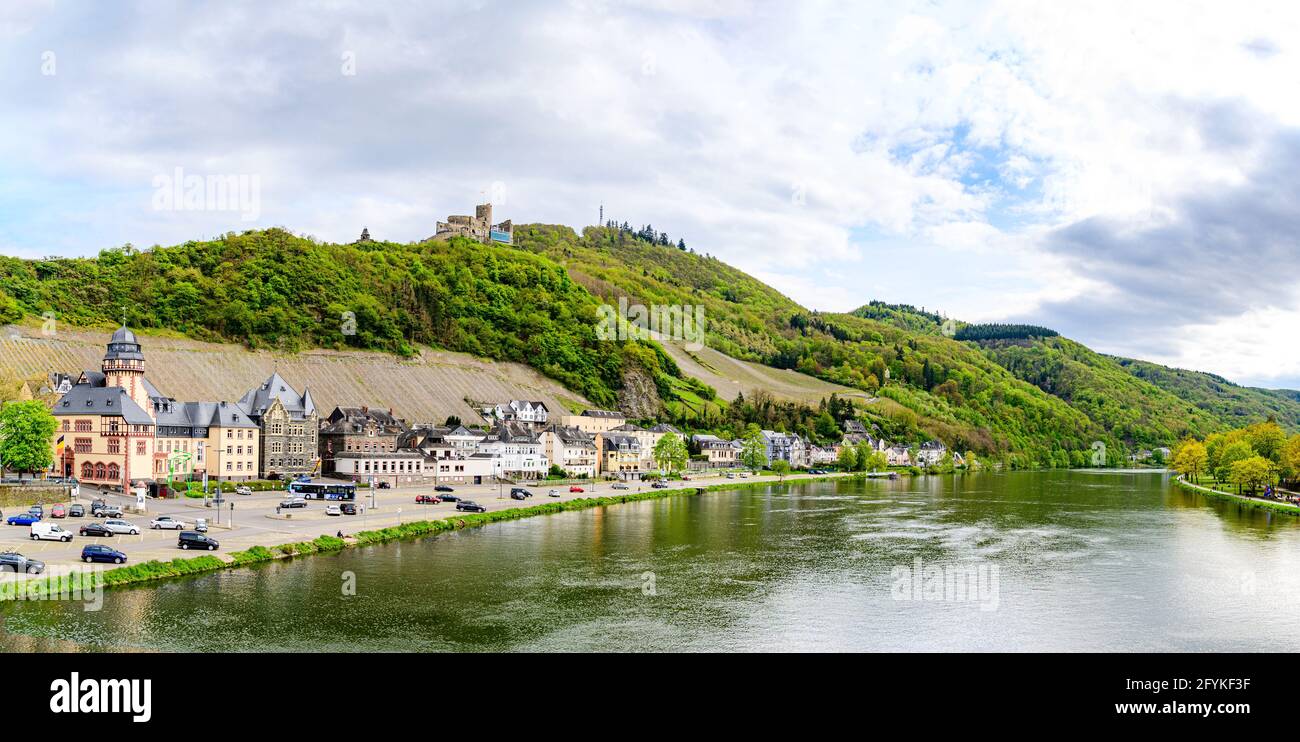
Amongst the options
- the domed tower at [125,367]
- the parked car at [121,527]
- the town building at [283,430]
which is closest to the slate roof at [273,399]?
the town building at [283,430]

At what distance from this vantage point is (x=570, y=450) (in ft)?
286

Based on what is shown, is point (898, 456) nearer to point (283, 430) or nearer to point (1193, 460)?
point (1193, 460)

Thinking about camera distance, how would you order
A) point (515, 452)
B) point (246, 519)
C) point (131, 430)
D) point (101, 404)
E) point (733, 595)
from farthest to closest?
point (515, 452)
point (101, 404)
point (131, 430)
point (246, 519)
point (733, 595)

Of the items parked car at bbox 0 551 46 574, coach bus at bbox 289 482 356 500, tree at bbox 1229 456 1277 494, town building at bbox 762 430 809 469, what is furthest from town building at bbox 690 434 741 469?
parked car at bbox 0 551 46 574

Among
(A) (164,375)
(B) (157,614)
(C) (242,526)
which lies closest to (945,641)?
(B) (157,614)

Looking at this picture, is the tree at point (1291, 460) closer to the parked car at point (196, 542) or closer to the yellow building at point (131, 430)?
the parked car at point (196, 542)

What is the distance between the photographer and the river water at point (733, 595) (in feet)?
79.9

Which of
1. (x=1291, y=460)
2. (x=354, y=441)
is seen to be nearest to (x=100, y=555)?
(x=354, y=441)

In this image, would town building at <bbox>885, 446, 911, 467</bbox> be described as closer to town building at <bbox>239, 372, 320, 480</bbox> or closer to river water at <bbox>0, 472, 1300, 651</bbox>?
river water at <bbox>0, 472, 1300, 651</bbox>

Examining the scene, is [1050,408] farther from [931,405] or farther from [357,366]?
[357,366]

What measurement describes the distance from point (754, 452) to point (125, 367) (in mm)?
68278

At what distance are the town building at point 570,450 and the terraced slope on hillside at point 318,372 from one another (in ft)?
62.8

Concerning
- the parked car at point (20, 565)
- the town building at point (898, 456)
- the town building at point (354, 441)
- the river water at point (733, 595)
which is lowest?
the town building at point (898, 456)
